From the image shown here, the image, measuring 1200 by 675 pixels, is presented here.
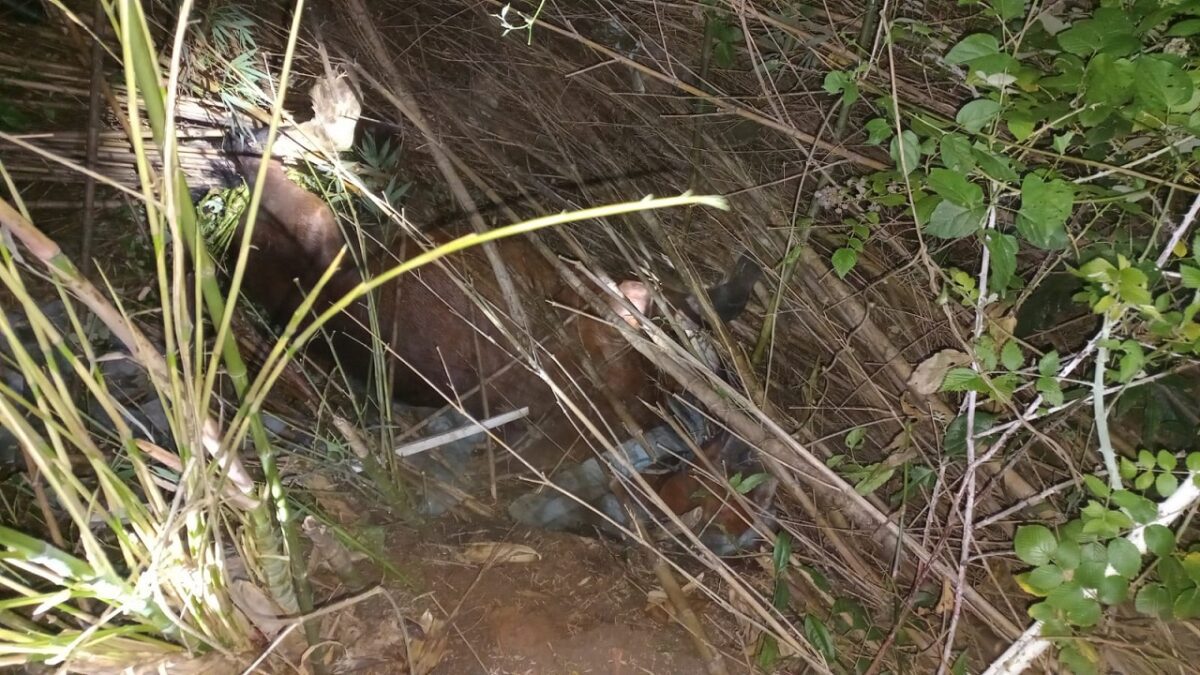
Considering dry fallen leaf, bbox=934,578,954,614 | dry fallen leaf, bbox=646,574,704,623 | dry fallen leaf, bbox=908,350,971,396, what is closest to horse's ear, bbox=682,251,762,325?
dry fallen leaf, bbox=908,350,971,396

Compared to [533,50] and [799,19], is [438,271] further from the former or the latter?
[799,19]

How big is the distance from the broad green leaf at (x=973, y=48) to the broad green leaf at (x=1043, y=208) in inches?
6.1

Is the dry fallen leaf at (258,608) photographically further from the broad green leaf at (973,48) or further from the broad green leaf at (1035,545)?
the broad green leaf at (973,48)

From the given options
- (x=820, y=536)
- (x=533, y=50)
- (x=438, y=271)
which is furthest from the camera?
(x=533, y=50)

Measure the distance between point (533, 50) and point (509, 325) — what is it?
34.7 inches

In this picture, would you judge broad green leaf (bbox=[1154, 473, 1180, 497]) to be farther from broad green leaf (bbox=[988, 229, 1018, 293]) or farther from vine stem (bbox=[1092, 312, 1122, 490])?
broad green leaf (bbox=[988, 229, 1018, 293])

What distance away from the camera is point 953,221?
0.79 meters

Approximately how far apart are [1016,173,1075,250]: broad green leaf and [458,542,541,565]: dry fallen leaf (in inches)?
37.4

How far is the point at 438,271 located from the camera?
1521 millimetres

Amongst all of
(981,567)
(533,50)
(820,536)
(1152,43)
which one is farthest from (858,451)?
(533,50)

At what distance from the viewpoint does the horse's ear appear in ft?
5.05

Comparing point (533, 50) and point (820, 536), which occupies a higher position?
point (533, 50)

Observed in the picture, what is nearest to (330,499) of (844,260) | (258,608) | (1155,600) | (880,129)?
(258,608)

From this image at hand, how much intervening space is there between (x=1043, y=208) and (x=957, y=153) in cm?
11
